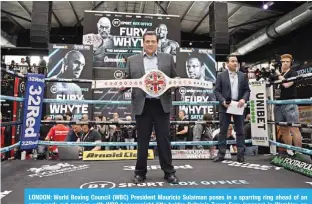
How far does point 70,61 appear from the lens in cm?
590

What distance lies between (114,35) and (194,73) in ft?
7.09

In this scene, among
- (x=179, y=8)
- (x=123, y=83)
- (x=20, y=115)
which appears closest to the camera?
(x=123, y=83)

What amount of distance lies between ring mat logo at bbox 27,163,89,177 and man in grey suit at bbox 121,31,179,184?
0.77 metres

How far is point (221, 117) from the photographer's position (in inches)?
117

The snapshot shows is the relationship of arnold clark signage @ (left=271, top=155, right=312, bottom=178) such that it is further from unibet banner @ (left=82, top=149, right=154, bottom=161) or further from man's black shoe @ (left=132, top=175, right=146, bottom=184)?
unibet banner @ (left=82, top=149, right=154, bottom=161)

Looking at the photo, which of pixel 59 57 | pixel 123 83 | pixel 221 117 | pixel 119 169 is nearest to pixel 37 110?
pixel 119 169

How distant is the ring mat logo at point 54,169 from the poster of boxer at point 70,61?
3.58 meters

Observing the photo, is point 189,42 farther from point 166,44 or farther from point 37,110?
point 37,110

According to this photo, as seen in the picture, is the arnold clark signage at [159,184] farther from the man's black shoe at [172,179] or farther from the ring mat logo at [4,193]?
the ring mat logo at [4,193]

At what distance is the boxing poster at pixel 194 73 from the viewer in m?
6.22

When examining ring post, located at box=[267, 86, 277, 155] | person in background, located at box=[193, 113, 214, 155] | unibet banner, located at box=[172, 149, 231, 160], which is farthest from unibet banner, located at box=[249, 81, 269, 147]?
person in background, located at box=[193, 113, 214, 155]

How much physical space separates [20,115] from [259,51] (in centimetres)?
1296

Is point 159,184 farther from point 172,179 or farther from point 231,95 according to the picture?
point 231,95

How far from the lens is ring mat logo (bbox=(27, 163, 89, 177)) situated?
2309 mm
